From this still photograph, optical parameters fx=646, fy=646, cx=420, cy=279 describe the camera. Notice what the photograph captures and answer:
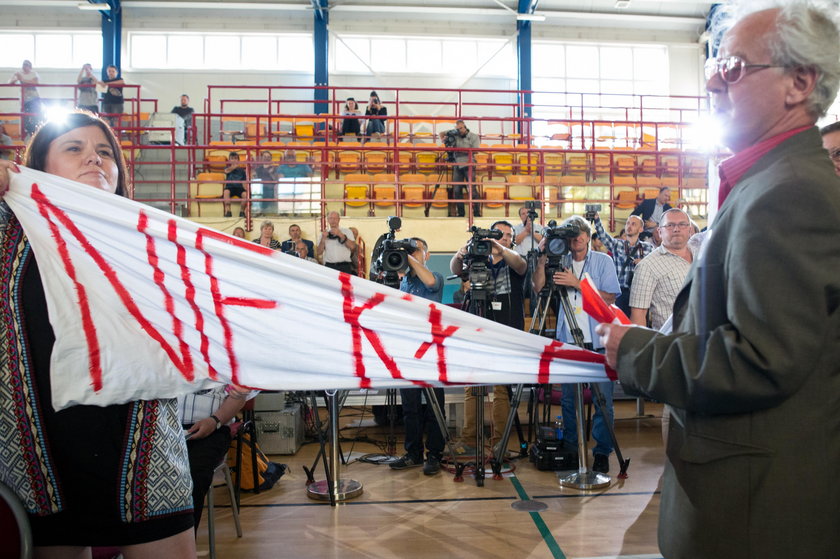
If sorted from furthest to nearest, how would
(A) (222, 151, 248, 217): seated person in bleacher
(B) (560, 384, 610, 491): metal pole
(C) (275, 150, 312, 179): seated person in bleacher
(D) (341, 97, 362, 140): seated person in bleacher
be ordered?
(D) (341, 97, 362, 140): seated person in bleacher → (A) (222, 151, 248, 217): seated person in bleacher → (C) (275, 150, 312, 179): seated person in bleacher → (B) (560, 384, 610, 491): metal pole

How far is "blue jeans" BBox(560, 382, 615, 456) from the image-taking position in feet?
13.2

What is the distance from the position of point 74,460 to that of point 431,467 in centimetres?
314

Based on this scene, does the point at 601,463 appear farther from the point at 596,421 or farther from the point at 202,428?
the point at 202,428

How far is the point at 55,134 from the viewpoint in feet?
4.70

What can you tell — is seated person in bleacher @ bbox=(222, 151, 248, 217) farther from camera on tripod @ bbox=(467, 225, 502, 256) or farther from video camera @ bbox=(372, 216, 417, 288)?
camera on tripod @ bbox=(467, 225, 502, 256)

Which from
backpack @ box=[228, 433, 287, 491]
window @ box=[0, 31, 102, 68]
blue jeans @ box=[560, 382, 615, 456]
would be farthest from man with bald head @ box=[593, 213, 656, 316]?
window @ box=[0, 31, 102, 68]

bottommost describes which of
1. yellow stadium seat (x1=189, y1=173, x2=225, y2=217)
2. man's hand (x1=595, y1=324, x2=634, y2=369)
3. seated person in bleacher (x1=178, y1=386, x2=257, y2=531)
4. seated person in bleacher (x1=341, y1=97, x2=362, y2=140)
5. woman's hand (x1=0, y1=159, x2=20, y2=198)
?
seated person in bleacher (x1=178, y1=386, x2=257, y2=531)

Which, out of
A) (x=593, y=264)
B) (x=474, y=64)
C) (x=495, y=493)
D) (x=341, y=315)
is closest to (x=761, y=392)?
(x=341, y=315)

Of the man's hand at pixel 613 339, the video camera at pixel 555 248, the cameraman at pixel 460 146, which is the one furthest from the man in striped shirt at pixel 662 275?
the cameraman at pixel 460 146

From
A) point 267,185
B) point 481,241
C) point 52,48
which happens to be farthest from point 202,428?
point 52,48

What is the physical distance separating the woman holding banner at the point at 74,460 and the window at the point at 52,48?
1360 centimetres

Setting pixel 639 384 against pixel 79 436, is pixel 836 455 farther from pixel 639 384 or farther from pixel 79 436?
pixel 79 436

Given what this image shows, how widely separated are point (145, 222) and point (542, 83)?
12852mm

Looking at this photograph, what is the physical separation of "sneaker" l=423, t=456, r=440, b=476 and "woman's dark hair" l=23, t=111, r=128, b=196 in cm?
310
